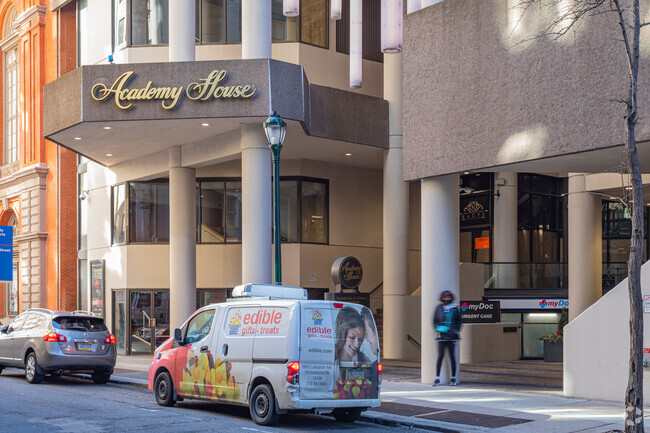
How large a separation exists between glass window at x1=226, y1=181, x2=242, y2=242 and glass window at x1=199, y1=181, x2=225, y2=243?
0.58ft

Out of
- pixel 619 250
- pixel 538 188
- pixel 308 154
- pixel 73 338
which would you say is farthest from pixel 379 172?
pixel 73 338

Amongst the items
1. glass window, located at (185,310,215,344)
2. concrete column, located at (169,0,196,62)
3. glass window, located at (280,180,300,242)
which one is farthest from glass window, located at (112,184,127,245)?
glass window, located at (185,310,215,344)

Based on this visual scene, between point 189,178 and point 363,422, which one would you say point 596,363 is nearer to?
point 363,422

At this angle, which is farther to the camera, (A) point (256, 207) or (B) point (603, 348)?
(A) point (256, 207)

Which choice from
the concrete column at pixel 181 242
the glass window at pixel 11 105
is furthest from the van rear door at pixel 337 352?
the glass window at pixel 11 105

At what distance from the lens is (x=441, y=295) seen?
1758 centimetres

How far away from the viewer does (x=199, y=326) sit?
46.8 ft

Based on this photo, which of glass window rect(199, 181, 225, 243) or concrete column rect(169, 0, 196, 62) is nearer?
concrete column rect(169, 0, 196, 62)

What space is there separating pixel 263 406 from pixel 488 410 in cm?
388

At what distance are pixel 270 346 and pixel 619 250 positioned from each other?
89.5 ft

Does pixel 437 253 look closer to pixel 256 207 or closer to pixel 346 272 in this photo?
pixel 346 272

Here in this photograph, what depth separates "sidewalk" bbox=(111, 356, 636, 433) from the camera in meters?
12.3

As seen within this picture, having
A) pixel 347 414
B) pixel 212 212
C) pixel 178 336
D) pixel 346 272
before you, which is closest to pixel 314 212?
pixel 212 212

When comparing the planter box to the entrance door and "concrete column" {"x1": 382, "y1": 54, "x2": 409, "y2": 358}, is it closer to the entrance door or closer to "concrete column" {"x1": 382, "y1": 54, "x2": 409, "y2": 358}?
"concrete column" {"x1": 382, "y1": 54, "x2": 409, "y2": 358}
